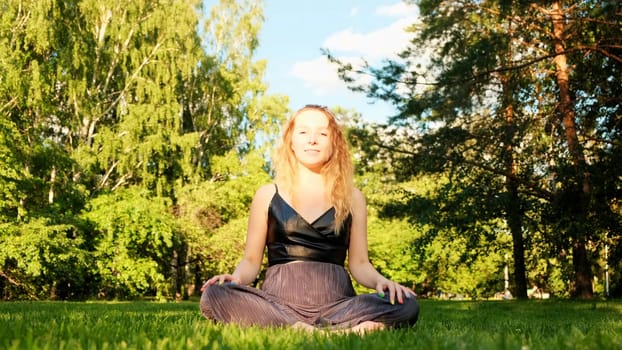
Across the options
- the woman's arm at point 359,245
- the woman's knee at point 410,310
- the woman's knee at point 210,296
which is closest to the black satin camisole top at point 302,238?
the woman's arm at point 359,245

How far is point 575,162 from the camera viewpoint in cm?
1256

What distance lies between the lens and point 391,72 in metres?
14.0

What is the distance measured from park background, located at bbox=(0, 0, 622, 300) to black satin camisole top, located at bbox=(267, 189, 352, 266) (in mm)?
9536

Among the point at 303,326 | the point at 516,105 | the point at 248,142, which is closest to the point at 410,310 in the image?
the point at 303,326

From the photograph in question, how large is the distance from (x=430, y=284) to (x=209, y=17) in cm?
1941

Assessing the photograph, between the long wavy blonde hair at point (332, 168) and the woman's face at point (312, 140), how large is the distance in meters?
0.04

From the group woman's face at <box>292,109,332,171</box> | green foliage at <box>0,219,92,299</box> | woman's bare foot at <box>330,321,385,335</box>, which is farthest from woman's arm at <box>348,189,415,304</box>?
green foliage at <box>0,219,92,299</box>

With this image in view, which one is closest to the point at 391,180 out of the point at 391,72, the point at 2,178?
the point at 391,72

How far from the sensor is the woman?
11.4 ft

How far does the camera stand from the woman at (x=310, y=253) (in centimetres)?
347

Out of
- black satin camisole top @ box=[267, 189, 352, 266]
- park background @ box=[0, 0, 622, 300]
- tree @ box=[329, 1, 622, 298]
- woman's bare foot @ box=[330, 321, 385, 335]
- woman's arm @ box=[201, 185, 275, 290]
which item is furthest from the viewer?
park background @ box=[0, 0, 622, 300]

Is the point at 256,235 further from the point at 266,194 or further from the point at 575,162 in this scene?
the point at 575,162

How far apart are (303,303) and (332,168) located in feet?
2.97

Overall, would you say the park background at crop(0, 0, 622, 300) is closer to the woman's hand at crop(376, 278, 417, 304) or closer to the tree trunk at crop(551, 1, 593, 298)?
the tree trunk at crop(551, 1, 593, 298)
